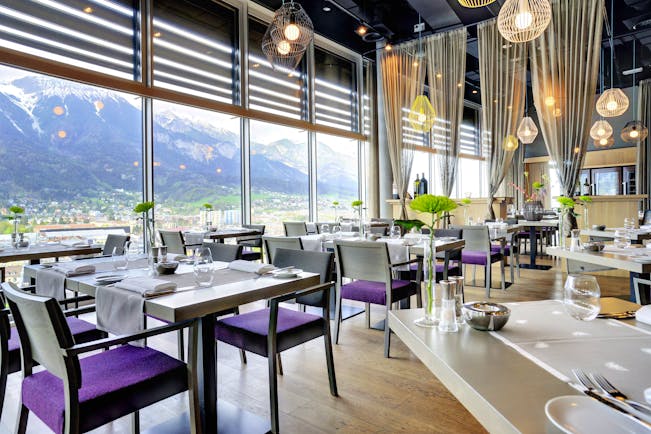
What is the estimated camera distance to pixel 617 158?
41.3ft

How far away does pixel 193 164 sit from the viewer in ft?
21.8

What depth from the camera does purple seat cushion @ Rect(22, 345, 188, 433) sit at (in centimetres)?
143

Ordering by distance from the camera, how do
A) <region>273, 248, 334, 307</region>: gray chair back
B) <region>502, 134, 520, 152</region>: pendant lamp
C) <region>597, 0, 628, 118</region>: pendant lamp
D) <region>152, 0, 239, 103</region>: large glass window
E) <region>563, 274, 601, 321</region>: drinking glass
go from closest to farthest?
<region>563, 274, 601, 321</region>: drinking glass → <region>273, 248, 334, 307</region>: gray chair back → <region>152, 0, 239, 103</region>: large glass window → <region>597, 0, 628, 118</region>: pendant lamp → <region>502, 134, 520, 152</region>: pendant lamp

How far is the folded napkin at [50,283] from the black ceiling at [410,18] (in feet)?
21.2

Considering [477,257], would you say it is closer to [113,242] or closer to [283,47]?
[283,47]

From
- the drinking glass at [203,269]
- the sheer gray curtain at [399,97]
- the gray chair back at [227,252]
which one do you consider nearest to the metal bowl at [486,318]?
the drinking glass at [203,269]

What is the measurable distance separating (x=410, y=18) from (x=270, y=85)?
3.14 metres

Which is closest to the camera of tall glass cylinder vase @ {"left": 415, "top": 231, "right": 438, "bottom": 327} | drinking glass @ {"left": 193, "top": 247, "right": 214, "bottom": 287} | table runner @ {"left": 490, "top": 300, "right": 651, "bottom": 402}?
table runner @ {"left": 490, "top": 300, "right": 651, "bottom": 402}

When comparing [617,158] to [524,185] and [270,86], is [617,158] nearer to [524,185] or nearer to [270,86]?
[524,185]

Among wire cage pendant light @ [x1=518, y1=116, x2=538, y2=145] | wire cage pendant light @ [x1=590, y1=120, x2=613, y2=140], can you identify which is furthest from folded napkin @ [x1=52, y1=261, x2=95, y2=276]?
wire cage pendant light @ [x1=590, y1=120, x2=613, y2=140]

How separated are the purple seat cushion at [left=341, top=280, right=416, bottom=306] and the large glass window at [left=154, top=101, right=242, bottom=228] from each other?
3855mm

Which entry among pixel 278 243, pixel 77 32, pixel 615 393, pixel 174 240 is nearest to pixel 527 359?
pixel 615 393

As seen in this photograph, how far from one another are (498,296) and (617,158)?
1057 centimetres

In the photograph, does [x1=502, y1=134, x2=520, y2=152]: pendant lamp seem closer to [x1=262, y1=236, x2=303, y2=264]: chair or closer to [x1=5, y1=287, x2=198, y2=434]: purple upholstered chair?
[x1=262, y1=236, x2=303, y2=264]: chair
